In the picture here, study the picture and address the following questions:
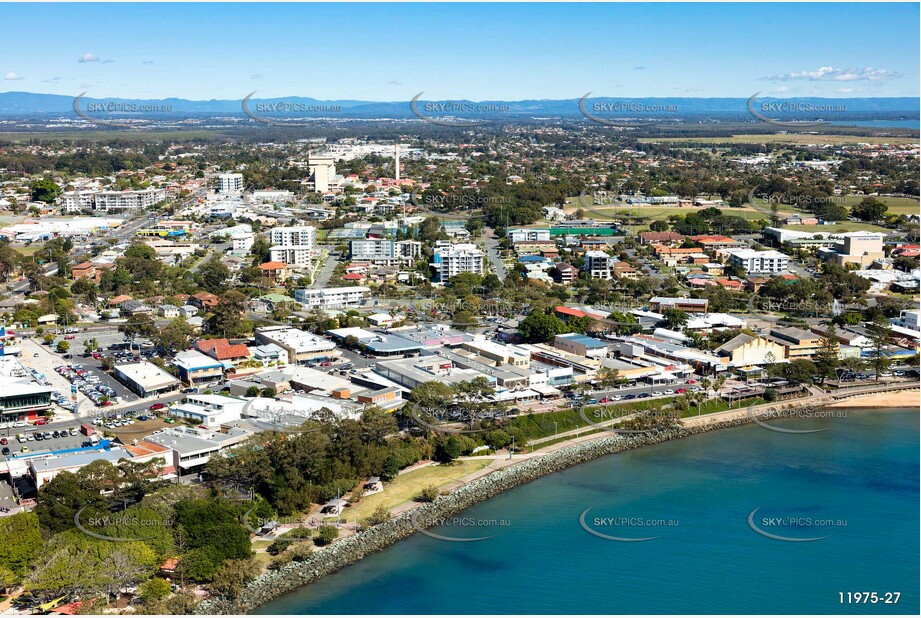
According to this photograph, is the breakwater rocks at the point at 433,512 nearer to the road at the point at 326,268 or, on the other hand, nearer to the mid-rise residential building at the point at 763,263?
the mid-rise residential building at the point at 763,263

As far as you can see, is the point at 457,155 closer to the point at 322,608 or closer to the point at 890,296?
the point at 890,296

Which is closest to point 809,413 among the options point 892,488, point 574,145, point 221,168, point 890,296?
point 892,488

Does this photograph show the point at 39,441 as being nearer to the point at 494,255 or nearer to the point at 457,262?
the point at 457,262

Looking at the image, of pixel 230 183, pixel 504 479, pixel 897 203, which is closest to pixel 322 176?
pixel 230 183

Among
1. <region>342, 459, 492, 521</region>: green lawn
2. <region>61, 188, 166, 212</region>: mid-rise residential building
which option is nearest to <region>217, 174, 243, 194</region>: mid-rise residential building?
<region>61, 188, 166, 212</region>: mid-rise residential building

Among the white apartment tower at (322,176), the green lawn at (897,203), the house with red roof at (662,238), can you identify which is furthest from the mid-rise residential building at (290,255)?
the green lawn at (897,203)

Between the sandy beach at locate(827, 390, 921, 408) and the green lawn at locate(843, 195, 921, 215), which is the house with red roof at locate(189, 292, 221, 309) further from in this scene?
the green lawn at locate(843, 195, 921, 215)
